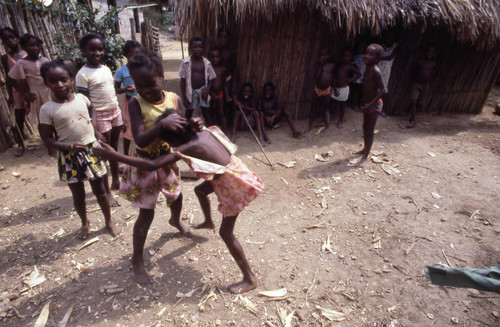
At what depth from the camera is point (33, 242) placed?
114 inches

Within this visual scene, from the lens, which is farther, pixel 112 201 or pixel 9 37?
pixel 9 37

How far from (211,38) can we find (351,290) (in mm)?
4632

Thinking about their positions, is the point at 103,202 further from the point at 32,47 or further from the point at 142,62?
the point at 32,47

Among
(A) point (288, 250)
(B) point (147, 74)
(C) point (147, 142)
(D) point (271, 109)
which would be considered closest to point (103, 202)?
(C) point (147, 142)

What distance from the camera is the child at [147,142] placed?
188 centimetres

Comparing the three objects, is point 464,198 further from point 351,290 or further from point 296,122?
point 296,122

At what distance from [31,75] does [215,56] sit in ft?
9.13

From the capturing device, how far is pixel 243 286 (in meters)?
2.41

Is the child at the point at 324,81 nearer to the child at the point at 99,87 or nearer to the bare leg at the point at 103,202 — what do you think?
the child at the point at 99,87

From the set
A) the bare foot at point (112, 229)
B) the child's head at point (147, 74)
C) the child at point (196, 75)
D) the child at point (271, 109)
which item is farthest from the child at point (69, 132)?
the child at point (271, 109)

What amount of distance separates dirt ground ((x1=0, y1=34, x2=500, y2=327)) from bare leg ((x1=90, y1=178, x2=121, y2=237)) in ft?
0.29

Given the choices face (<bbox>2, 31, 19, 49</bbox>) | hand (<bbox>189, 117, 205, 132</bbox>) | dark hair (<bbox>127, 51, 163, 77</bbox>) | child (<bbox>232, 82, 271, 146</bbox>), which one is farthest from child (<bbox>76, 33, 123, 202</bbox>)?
child (<bbox>232, 82, 271, 146</bbox>)

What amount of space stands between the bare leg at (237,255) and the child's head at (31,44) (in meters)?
3.89

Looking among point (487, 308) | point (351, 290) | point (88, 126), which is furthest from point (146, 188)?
point (487, 308)
